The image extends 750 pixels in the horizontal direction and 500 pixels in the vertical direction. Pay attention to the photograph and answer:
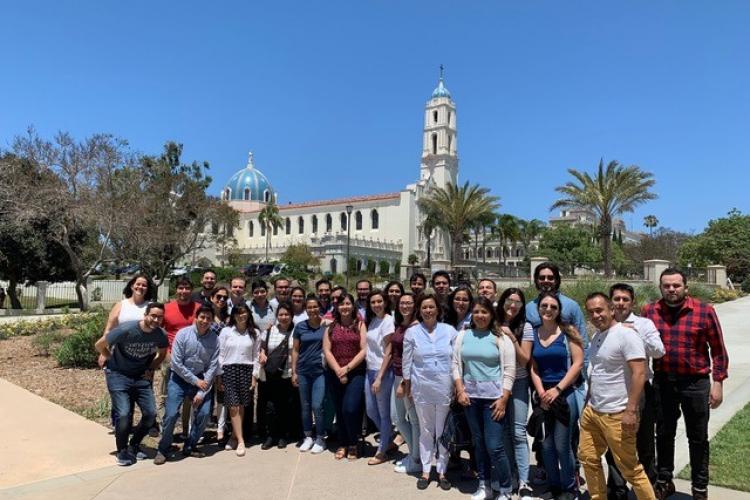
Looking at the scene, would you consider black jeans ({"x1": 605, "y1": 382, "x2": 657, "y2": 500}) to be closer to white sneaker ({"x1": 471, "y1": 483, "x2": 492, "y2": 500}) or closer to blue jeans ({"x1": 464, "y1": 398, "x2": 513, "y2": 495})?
blue jeans ({"x1": 464, "y1": 398, "x2": 513, "y2": 495})

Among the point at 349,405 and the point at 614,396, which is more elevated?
the point at 614,396

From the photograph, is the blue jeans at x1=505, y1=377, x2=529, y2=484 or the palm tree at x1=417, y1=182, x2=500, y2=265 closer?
the blue jeans at x1=505, y1=377, x2=529, y2=484

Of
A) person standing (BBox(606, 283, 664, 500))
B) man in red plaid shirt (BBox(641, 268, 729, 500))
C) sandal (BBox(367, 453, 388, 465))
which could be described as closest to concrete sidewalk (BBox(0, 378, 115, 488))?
sandal (BBox(367, 453, 388, 465))

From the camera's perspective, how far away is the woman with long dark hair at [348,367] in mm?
5352

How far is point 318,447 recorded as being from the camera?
5.51m

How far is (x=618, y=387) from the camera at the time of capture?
3.77 meters

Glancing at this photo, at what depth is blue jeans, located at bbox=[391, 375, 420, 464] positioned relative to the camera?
4934 millimetres

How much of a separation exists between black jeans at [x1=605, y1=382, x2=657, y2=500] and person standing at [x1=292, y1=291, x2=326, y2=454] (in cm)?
268

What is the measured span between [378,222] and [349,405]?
65.2 metres

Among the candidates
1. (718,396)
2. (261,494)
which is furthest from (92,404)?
(718,396)

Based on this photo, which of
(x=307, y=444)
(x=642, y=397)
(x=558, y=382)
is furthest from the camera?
(x=307, y=444)

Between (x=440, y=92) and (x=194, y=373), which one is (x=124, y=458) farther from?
(x=440, y=92)

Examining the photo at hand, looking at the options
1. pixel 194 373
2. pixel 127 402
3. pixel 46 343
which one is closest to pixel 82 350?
pixel 46 343

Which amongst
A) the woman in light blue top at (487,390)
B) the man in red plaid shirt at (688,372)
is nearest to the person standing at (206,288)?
the woman in light blue top at (487,390)
